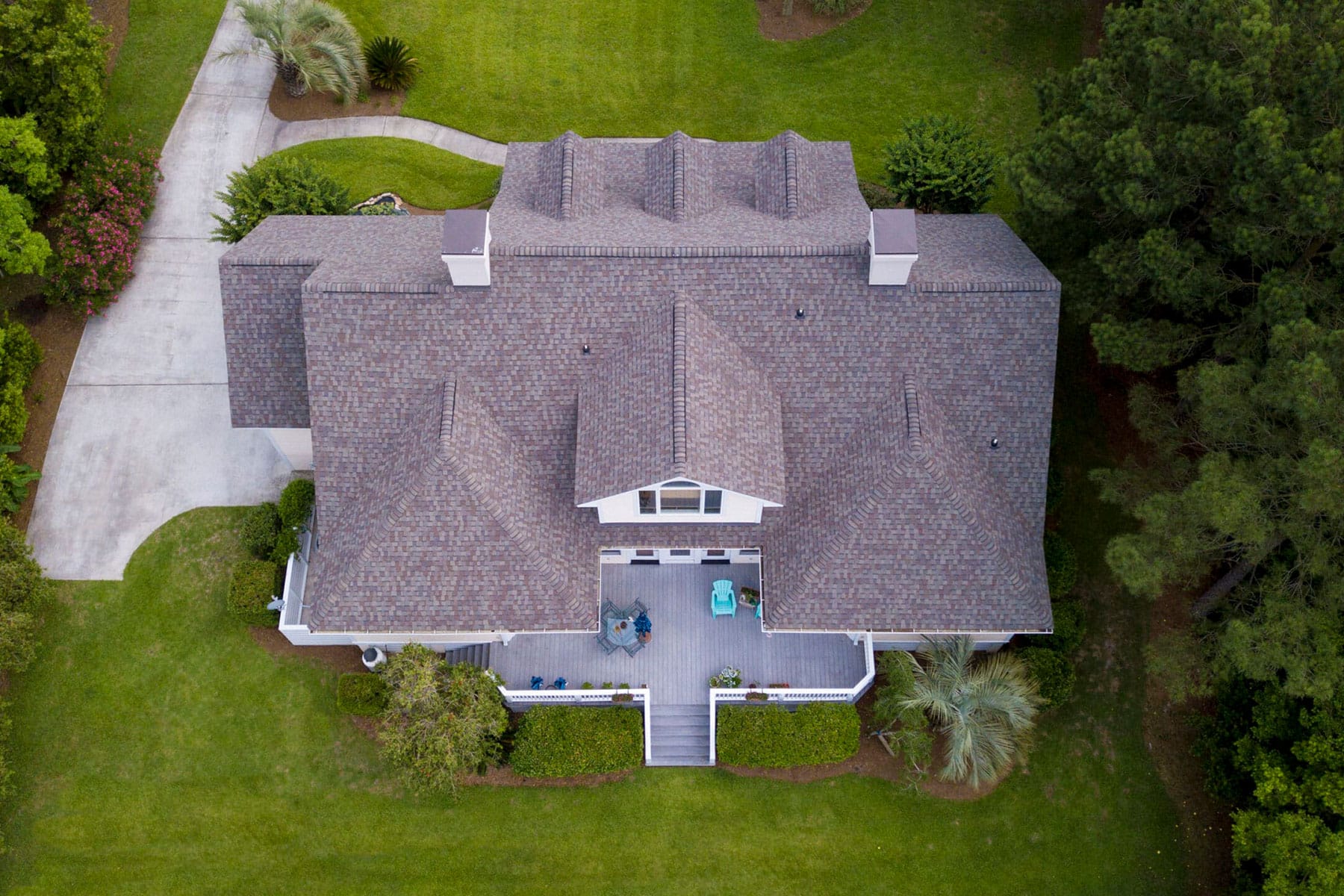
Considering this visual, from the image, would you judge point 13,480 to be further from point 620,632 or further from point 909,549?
point 909,549

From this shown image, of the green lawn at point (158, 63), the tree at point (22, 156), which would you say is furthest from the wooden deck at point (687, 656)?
the green lawn at point (158, 63)

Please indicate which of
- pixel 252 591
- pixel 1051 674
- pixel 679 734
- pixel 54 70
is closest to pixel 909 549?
pixel 1051 674

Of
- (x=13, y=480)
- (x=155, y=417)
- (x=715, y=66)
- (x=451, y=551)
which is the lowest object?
(x=451, y=551)

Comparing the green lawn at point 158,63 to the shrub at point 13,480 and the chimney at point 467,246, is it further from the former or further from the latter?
the chimney at point 467,246

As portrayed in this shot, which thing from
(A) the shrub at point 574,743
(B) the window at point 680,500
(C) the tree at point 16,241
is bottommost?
(A) the shrub at point 574,743

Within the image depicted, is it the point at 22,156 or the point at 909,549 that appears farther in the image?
the point at 22,156

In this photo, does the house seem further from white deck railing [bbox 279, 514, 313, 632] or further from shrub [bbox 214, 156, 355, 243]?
shrub [bbox 214, 156, 355, 243]

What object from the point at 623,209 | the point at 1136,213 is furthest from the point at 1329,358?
the point at 623,209

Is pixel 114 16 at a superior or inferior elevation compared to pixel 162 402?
superior
